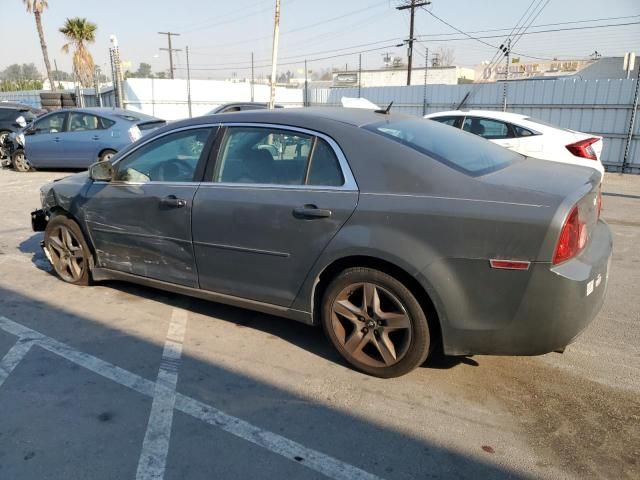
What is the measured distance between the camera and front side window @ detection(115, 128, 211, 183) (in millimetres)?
3961

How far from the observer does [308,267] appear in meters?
3.36

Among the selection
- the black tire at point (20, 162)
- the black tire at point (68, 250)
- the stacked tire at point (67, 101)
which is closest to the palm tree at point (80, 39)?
the stacked tire at point (67, 101)

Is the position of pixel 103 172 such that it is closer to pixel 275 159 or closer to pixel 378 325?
pixel 275 159

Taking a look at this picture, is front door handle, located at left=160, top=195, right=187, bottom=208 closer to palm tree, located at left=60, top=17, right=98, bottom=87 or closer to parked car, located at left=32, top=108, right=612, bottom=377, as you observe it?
parked car, located at left=32, top=108, right=612, bottom=377

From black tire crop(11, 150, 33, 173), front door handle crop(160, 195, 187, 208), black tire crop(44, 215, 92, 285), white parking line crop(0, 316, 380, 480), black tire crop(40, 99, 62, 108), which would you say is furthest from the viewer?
black tire crop(40, 99, 62, 108)

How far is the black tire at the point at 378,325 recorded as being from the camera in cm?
307

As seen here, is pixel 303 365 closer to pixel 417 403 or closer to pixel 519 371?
pixel 417 403

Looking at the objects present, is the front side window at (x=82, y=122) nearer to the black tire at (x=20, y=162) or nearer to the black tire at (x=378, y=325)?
the black tire at (x=20, y=162)

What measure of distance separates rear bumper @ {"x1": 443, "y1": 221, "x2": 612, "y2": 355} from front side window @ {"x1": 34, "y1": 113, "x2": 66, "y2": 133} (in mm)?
11574

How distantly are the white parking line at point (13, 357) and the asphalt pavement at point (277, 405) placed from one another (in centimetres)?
1

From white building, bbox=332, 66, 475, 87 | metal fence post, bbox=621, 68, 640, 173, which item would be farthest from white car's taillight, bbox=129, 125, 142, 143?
Result: white building, bbox=332, 66, 475, 87

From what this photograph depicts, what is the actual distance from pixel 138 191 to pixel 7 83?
204 ft

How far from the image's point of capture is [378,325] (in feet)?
10.5

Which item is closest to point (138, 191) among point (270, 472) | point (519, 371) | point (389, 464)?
point (270, 472)
